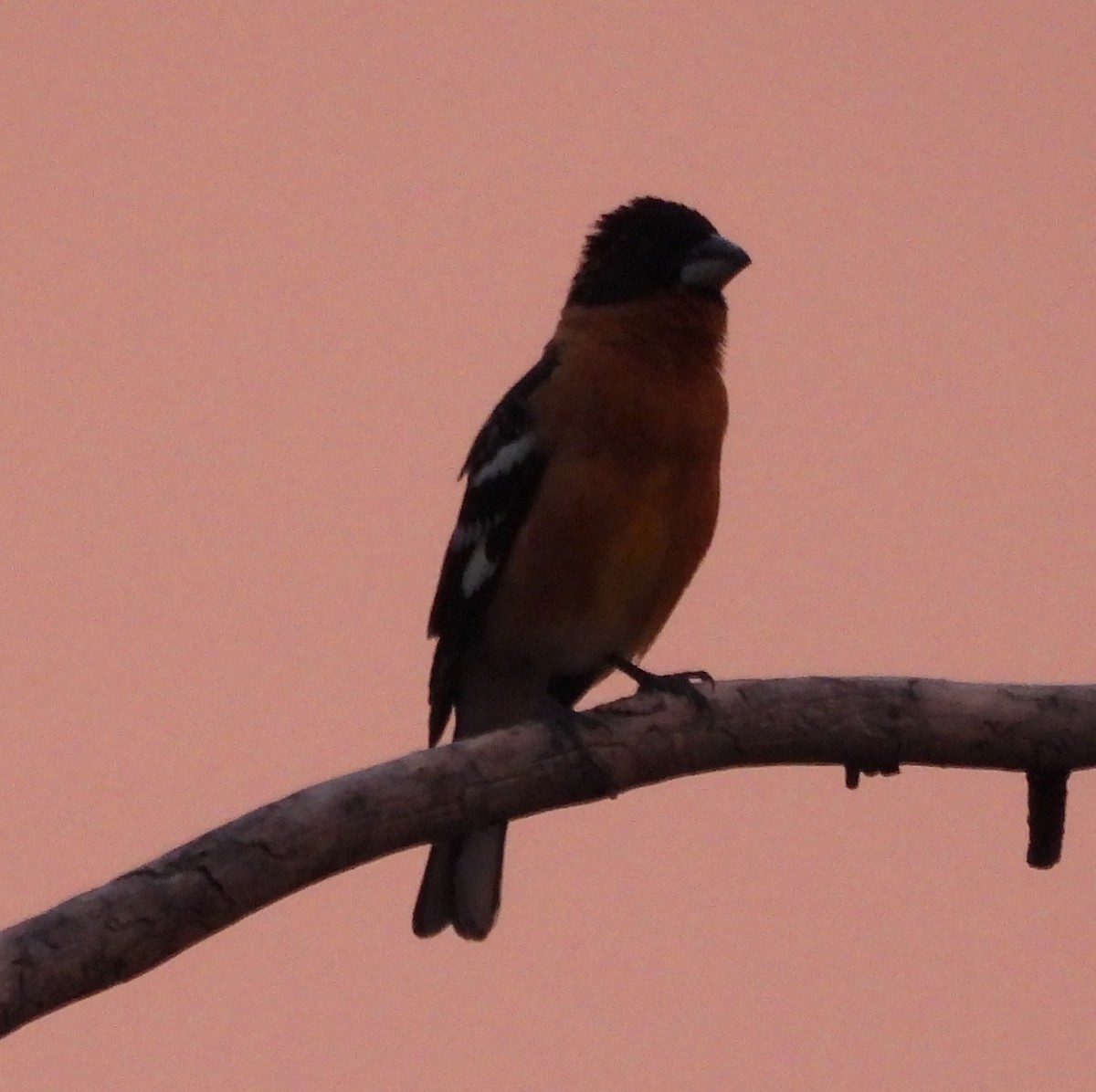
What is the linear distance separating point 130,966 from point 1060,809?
2434 mm

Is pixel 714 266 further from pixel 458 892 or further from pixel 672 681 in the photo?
pixel 458 892

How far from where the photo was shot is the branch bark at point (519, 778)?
12.1 ft

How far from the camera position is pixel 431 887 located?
558 cm

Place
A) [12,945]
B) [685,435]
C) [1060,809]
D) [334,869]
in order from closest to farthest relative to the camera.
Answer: [12,945], [334,869], [1060,809], [685,435]

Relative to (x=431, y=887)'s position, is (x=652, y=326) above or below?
above

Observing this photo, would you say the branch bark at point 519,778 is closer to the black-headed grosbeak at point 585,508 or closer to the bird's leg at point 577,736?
the bird's leg at point 577,736

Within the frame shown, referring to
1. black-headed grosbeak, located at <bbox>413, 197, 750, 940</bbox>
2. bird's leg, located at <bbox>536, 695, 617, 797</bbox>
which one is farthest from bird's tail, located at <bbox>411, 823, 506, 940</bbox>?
bird's leg, located at <bbox>536, 695, 617, 797</bbox>

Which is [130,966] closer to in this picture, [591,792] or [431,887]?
[591,792]

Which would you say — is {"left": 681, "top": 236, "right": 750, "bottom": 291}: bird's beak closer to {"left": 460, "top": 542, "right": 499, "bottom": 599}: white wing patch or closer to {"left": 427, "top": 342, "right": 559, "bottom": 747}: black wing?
{"left": 427, "top": 342, "right": 559, "bottom": 747}: black wing

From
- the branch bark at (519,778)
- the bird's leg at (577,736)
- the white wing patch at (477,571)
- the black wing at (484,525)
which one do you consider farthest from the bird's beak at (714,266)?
the bird's leg at (577,736)

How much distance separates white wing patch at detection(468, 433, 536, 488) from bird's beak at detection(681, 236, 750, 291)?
2.66 feet

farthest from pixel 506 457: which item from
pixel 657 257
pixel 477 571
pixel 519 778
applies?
pixel 519 778

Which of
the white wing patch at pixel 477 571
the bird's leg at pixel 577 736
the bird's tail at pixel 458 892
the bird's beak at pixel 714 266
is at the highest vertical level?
the bird's beak at pixel 714 266

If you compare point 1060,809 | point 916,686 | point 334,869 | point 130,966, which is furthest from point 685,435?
point 130,966
